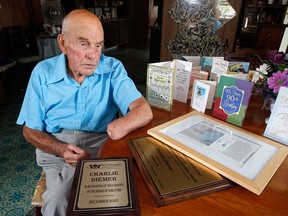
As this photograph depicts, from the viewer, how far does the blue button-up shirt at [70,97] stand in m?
1.07

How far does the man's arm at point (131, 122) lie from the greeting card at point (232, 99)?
32 centimetres

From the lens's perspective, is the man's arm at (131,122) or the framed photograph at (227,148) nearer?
the framed photograph at (227,148)

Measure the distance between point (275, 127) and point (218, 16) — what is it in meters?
0.86

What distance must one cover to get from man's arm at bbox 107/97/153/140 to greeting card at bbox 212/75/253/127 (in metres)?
0.32

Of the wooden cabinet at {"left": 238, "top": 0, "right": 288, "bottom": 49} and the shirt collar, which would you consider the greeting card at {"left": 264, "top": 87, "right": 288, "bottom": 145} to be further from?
the wooden cabinet at {"left": 238, "top": 0, "right": 288, "bottom": 49}

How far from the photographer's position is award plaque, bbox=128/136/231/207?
1.77ft

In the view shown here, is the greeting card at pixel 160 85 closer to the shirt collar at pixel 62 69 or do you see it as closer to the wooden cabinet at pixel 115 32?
the shirt collar at pixel 62 69

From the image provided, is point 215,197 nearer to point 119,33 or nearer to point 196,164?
point 196,164

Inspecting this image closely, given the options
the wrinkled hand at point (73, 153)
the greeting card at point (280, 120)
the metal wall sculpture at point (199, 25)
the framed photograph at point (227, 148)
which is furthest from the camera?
the metal wall sculpture at point (199, 25)

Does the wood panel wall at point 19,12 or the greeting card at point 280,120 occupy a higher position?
the wood panel wall at point 19,12

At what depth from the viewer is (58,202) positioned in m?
0.80

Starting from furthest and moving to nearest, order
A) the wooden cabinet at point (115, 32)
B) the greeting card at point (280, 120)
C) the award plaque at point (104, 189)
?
the wooden cabinet at point (115, 32), the greeting card at point (280, 120), the award plaque at point (104, 189)

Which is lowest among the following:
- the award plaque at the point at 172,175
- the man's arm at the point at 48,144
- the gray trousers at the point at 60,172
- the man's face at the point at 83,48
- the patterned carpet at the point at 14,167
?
the patterned carpet at the point at 14,167

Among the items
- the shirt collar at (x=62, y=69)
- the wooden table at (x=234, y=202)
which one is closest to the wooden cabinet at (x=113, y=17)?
the shirt collar at (x=62, y=69)
